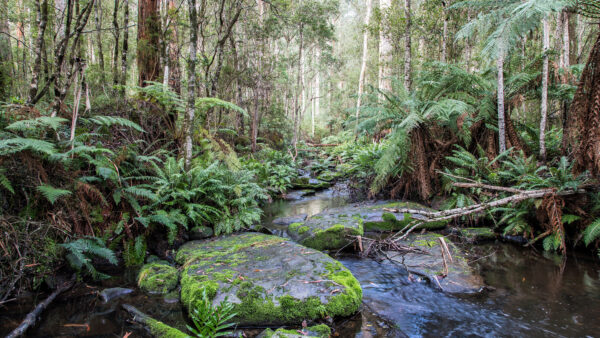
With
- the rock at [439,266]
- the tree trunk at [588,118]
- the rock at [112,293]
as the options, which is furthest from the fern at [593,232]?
the rock at [112,293]

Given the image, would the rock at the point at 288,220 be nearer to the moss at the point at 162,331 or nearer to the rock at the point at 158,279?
the rock at the point at 158,279

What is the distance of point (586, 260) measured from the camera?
419 centimetres

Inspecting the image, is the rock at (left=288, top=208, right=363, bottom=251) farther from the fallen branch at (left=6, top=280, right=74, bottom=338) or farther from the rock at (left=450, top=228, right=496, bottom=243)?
the fallen branch at (left=6, top=280, right=74, bottom=338)

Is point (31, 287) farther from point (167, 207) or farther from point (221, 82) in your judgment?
point (221, 82)

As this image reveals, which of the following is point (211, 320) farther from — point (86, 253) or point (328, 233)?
point (328, 233)

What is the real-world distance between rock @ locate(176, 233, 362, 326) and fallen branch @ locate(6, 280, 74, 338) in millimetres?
1178

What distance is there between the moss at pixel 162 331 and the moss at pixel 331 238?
2722 mm

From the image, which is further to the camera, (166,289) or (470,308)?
(166,289)

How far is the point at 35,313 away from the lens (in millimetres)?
2643

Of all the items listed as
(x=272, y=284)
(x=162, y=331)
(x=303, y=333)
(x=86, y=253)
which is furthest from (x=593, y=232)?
(x=86, y=253)

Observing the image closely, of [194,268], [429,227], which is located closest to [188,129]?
[194,268]

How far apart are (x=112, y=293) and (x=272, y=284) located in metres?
A: 1.74

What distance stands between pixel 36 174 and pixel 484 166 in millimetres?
6951

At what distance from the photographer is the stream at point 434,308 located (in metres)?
2.66
